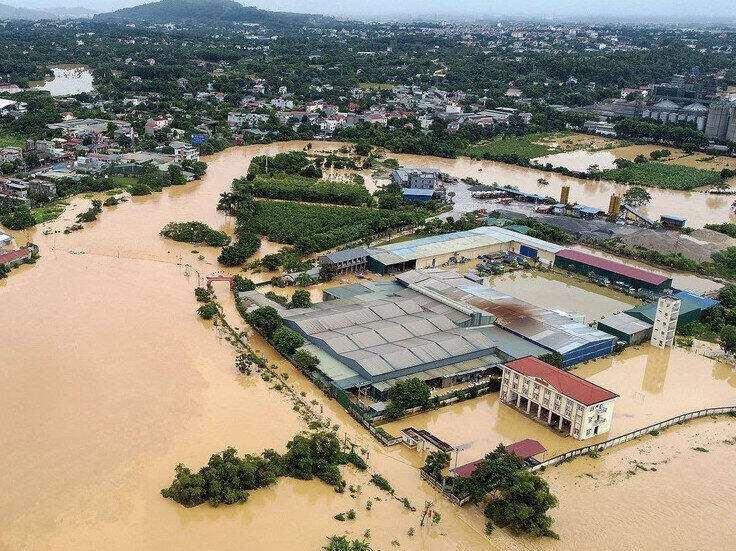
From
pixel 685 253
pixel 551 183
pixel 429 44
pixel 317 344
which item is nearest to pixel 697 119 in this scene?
pixel 551 183

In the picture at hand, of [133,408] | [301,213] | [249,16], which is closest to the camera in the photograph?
[133,408]

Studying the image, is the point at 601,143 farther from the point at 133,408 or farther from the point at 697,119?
the point at 133,408

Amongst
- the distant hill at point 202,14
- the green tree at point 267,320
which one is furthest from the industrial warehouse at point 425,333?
the distant hill at point 202,14

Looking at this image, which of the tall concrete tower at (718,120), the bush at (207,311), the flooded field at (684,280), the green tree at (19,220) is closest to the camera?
the bush at (207,311)

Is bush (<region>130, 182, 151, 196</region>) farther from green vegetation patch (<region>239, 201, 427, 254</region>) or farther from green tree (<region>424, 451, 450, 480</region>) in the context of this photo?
green tree (<region>424, 451, 450, 480</region>)

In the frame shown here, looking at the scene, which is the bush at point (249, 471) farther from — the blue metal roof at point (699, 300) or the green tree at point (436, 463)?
the blue metal roof at point (699, 300)

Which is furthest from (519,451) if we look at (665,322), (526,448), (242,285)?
(242,285)

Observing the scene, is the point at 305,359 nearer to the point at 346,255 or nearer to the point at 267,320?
the point at 267,320
